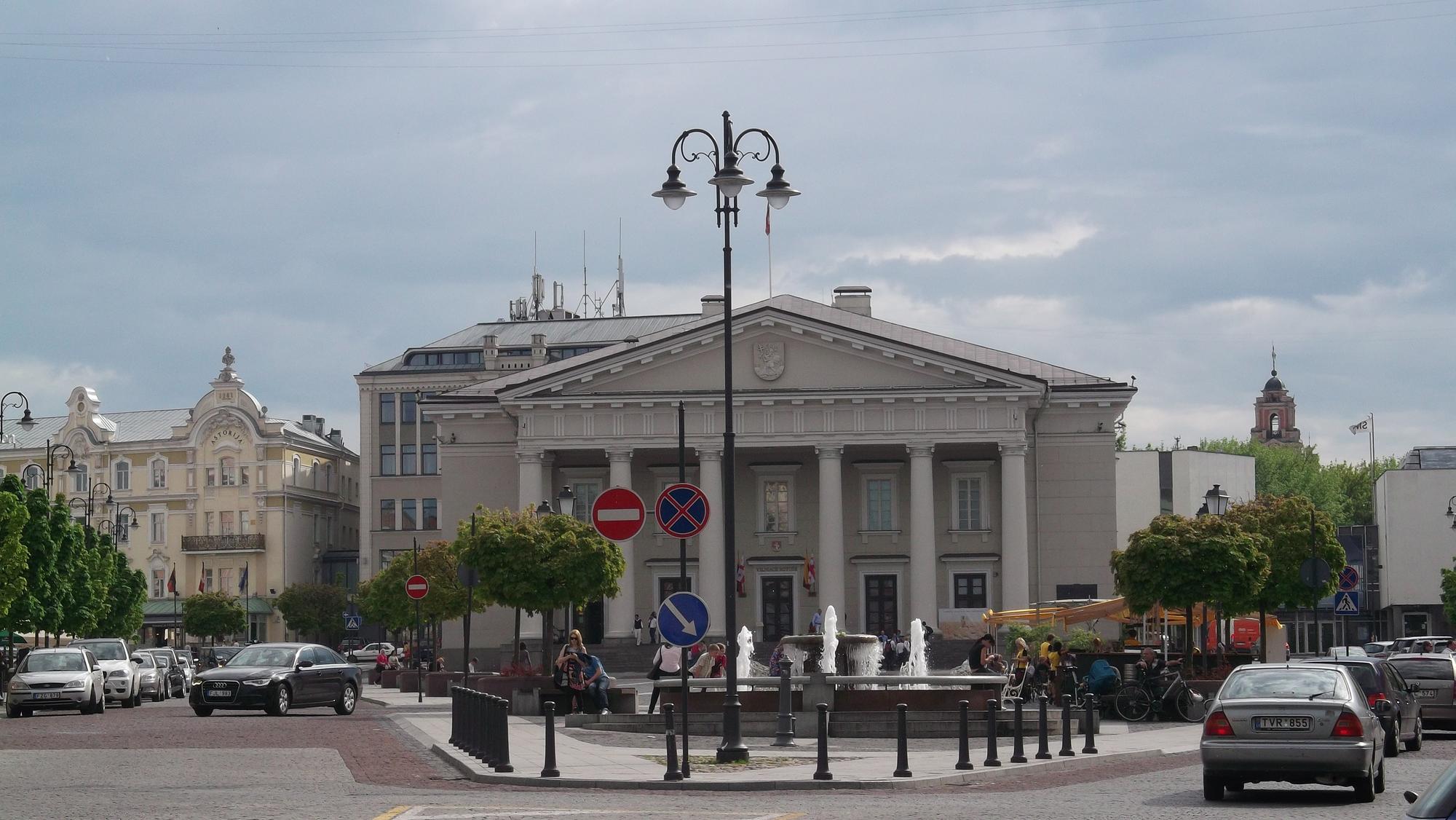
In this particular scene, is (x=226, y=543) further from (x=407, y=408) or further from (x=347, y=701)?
(x=347, y=701)

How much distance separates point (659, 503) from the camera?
21.7 metres

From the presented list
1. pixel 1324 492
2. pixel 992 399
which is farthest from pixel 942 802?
pixel 1324 492

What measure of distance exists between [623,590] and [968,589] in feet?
42.4

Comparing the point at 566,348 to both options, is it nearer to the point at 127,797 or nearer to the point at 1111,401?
the point at 1111,401

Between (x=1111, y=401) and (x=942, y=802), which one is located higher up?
(x=1111, y=401)

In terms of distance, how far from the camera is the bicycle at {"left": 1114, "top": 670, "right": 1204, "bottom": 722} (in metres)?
35.7

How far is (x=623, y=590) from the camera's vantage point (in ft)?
231

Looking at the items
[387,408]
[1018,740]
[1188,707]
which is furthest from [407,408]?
[1018,740]

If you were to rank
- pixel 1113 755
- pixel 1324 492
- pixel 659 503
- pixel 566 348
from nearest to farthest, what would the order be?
1. pixel 659 503
2. pixel 1113 755
3. pixel 566 348
4. pixel 1324 492

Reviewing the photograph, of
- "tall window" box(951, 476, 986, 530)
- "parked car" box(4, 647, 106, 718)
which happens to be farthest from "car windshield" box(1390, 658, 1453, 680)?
"tall window" box(951, 476, 986, 530)

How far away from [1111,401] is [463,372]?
167 ft

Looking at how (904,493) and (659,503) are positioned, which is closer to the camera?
(659,503)

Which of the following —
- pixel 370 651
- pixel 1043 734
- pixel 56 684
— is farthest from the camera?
pixel 370 651

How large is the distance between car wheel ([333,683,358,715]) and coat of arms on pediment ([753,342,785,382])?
107 feet
